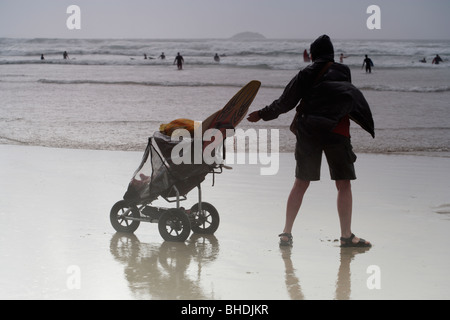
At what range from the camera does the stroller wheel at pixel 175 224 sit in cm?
605

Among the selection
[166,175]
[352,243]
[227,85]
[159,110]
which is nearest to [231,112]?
[166,175]

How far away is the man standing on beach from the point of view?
5.75 meters

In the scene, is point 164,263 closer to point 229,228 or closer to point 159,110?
point 229,228

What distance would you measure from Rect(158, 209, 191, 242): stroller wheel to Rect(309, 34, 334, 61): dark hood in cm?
166

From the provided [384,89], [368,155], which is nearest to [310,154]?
[368,155]

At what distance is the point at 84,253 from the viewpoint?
18.6ft

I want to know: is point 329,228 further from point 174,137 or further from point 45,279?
point 45,279

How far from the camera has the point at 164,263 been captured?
5477 millimetres

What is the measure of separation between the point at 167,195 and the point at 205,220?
16.6 inches

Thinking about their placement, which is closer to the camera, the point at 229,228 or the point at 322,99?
the point at 322,99
